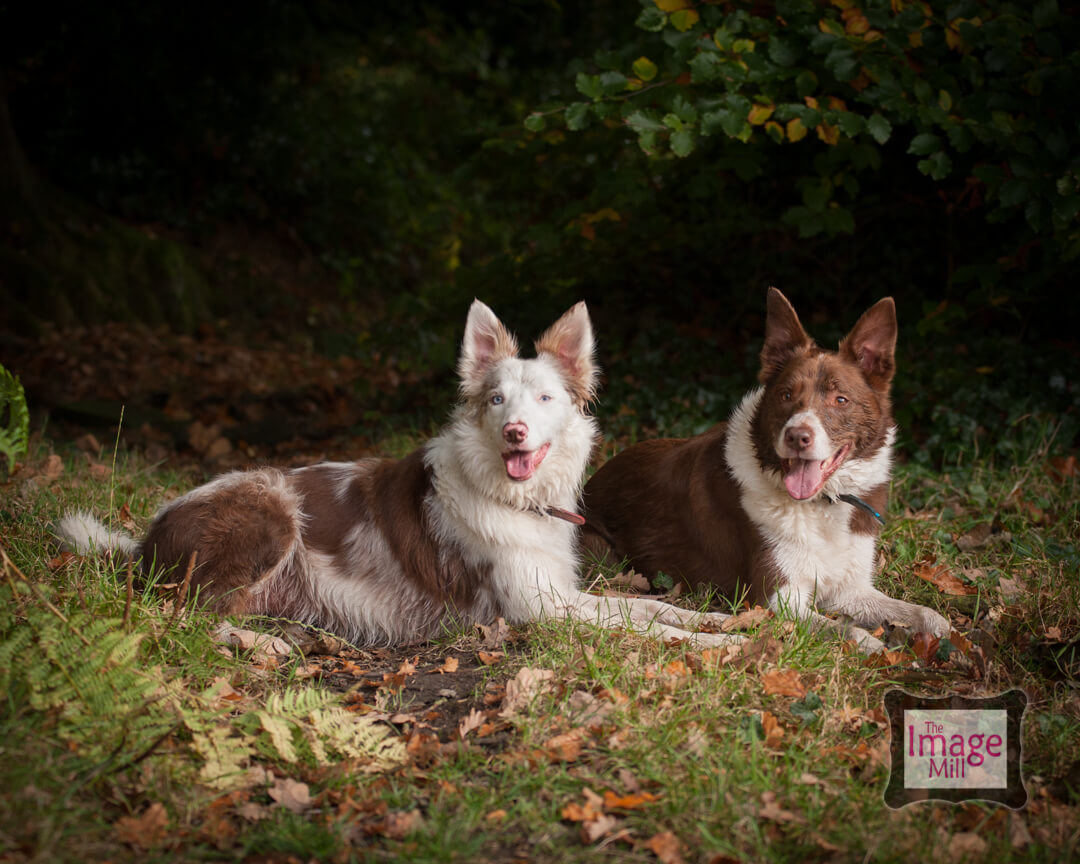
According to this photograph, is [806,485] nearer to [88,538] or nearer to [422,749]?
[422,749]

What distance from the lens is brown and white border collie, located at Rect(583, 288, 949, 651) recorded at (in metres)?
3.92

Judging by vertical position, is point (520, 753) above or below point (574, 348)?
below

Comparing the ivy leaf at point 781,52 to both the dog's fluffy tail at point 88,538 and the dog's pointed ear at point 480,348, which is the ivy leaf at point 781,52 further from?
the dog's fluffy tail at point 88,538

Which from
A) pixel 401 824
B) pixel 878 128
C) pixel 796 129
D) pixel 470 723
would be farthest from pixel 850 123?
pixel 401 824

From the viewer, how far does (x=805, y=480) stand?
154 inches

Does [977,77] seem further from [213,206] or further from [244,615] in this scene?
[213,206]

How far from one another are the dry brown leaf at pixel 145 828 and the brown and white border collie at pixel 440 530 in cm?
143

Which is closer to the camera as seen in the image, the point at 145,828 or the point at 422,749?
the point at 145,828

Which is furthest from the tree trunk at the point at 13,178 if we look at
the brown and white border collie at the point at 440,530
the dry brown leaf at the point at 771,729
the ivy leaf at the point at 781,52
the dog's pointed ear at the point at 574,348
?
the dry brown leaf at the point at 771,729

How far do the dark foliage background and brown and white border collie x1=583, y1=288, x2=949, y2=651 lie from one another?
172 cm

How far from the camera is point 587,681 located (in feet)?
11.1

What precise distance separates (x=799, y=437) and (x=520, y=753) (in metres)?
1.78

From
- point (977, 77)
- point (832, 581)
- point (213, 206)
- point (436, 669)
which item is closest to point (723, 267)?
point (977, 77)

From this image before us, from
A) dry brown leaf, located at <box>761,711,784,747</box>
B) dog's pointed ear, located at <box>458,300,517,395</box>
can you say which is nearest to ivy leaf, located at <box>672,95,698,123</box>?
dog's pointed ear, located at <box>458,300,517,395</box>
